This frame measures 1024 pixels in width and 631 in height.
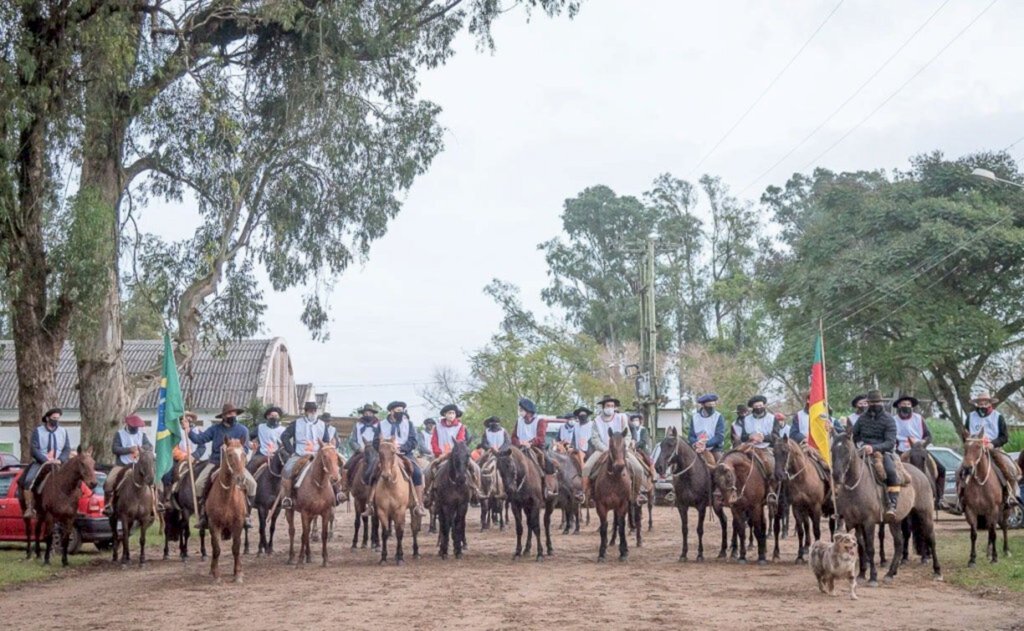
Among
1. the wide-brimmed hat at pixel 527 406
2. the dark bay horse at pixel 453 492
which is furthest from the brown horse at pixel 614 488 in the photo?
the wide-brimmed hat at pixel 527 406

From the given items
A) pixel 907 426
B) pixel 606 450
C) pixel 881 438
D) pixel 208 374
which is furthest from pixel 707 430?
pixel 208 374

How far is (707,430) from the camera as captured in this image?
2036 cm

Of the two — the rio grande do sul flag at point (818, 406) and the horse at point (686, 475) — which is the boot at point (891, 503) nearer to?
the rio grande do sul flag at point (818, 406)

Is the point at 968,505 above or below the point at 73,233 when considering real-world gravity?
below

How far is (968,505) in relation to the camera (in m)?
17.4

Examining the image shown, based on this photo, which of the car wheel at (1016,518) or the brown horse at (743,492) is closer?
the brown horse at (743,492)

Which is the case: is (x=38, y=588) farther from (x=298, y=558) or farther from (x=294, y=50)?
(x=294, y=50)

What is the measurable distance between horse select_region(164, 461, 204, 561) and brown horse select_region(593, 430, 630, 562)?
605 centimetres

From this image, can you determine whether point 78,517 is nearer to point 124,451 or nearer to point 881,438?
point 124,451

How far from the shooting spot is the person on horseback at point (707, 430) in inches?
784

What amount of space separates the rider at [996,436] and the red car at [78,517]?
13.8 m

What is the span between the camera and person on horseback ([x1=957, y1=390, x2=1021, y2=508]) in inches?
699

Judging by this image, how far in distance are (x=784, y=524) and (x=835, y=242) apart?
69.5ft

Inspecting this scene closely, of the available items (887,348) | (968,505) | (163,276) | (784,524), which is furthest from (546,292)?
(968,505)
